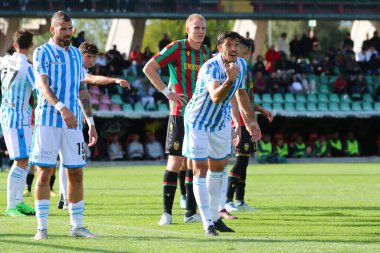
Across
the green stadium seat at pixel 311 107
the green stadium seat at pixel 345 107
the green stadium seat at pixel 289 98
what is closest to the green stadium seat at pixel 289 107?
the green stadium seat at pixel 289 98

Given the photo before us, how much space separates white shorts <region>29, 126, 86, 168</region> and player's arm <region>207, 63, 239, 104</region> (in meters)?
1.35

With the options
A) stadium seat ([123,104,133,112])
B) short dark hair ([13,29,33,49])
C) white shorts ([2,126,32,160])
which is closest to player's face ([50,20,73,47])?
short dark hair ([13,29,33,49])

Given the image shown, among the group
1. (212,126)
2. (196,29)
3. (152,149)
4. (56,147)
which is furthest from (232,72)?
(152,149)

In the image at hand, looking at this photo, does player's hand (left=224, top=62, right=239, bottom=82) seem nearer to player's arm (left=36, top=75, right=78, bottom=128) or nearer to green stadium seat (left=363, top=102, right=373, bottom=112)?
player's arm (left=36, top=75, right=78, bottom=128)

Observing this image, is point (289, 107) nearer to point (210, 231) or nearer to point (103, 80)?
point (103, 80)

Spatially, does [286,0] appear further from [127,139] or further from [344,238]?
[344,238]

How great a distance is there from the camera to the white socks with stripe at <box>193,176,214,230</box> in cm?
964

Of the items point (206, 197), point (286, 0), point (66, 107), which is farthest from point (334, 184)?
point (286, 0)

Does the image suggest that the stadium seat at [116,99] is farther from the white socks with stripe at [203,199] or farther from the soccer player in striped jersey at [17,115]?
the white socks with stripe at [203,199]

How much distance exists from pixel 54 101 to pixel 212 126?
1850 mm

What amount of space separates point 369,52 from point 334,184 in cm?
1836

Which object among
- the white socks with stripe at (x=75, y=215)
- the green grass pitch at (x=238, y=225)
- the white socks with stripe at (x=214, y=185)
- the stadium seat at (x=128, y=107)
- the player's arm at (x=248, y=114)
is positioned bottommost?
the stadium seat at (x=128, y=107)

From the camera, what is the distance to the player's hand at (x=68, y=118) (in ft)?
29.2

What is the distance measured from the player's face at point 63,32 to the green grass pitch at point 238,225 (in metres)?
1.89
